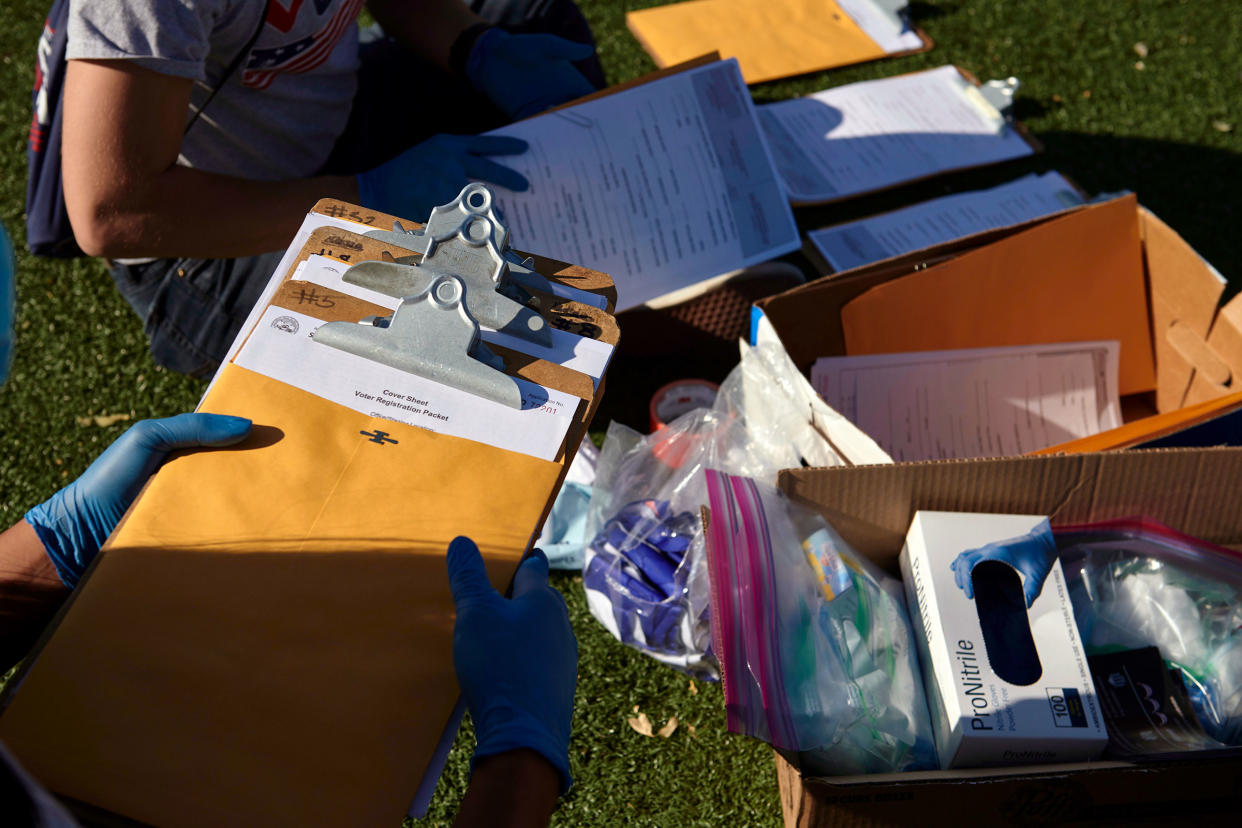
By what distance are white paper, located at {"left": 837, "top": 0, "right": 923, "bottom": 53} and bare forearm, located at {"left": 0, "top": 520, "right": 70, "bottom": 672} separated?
8.53ft

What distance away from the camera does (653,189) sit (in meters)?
1.62

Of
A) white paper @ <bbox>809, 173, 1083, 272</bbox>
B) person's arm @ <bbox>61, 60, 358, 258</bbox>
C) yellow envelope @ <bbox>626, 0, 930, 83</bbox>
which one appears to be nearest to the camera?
person's arm @ <bbox>61, 60, 358, 258</bbox>

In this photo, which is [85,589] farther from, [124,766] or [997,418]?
[997,418]

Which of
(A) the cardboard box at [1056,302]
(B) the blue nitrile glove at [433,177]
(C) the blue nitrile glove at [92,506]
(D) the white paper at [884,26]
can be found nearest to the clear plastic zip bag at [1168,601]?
(A) the cardboard box at [1056,302]

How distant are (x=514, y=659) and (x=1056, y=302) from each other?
4.68 ft

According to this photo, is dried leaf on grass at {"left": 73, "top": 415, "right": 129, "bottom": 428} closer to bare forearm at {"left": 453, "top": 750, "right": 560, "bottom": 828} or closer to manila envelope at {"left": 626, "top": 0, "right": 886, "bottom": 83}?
bare forearm at {"left": 453, "top": 750, "right": 560, "bottom": 828}

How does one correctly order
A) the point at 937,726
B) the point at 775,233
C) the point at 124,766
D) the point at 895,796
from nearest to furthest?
the point at 124,766 → the point at 895,796 → the point at 937,726 → the point at 775,233

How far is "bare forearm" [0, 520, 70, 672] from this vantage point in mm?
948

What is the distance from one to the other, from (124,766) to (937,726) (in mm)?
1014

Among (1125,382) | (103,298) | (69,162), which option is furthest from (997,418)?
(103,298)

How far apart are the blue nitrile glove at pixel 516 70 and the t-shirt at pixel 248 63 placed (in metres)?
0.28

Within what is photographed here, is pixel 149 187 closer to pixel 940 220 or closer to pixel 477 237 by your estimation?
pixel 477 237

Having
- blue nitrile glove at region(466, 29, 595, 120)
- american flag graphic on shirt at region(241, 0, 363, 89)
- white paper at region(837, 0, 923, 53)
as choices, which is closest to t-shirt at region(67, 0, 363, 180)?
american flag graphic on shirt at region(241, 0, 363, 89)

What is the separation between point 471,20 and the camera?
1927mm
